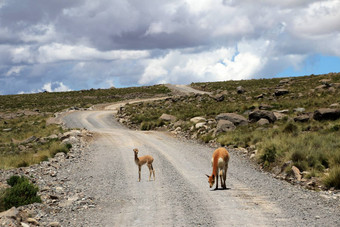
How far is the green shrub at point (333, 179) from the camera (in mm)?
12516

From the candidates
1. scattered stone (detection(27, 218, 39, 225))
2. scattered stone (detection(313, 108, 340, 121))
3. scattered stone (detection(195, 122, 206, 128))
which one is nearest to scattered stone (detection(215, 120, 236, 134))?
scattered stone (detection(195, 122, 206, 128))

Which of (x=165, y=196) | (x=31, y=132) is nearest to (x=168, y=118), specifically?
(x=31, y=132)

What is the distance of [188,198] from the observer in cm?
1102

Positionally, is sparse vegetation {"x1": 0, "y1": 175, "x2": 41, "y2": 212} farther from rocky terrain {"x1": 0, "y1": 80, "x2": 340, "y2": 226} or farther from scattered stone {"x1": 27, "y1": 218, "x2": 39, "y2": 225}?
scattered stone {"x1": 27, "y1": 218, "x2": 39, "y2": 225}

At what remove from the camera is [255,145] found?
21141mm

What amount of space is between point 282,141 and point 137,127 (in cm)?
2316

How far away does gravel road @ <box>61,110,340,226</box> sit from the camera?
29.1 feet

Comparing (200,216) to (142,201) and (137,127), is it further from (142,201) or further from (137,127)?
(137,127)

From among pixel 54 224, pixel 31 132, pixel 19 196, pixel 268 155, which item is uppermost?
pixel 31 132

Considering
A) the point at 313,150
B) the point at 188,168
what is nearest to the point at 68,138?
the point at 188,168

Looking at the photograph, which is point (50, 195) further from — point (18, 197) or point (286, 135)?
point (286, 135)

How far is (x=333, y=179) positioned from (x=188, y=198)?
6173 mm

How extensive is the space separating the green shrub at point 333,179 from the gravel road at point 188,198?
1.18 metres

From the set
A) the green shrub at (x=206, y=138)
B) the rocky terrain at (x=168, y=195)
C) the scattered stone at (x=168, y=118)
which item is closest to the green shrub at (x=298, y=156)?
the rocky terrain at (x=168, y=195)
